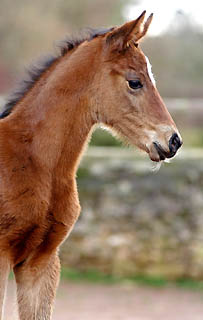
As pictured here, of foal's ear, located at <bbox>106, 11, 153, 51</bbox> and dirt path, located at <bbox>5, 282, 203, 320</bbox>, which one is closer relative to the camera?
foal's ear, located at <bbox>106, 11, 153, 51</bbox>

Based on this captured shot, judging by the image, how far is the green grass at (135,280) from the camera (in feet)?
22.4

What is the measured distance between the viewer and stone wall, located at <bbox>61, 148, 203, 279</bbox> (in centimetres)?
679

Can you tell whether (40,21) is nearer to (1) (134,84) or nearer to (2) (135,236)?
(2) (135,236)

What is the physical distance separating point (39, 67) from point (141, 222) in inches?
144

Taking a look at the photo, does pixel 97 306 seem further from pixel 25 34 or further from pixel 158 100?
pixel 25 34

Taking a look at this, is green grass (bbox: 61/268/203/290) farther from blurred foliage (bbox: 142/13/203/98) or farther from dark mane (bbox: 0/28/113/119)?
blurred foliage (bbox: 142/13/203/98)

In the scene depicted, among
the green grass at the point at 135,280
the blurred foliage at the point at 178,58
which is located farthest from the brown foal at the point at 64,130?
the blurred foliage at the point at 178,58

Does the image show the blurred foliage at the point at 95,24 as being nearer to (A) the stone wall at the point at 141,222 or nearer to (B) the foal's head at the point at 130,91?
Answer: (A) the stone wall at the point at 141,222

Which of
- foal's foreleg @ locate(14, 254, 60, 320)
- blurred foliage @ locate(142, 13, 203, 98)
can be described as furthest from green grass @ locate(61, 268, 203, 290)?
blurred foliage @ locate(142, 13, 203, 98)

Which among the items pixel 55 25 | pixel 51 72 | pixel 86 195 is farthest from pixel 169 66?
pixel 51 72

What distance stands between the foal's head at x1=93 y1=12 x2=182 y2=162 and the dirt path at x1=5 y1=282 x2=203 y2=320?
3.18m

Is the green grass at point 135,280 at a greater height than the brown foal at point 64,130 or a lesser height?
lesser

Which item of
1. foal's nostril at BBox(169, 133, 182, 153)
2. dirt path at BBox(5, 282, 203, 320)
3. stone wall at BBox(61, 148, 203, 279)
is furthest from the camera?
stone wall at BBox(61, 148, 203, 279)

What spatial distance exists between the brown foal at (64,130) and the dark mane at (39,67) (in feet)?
0.17
